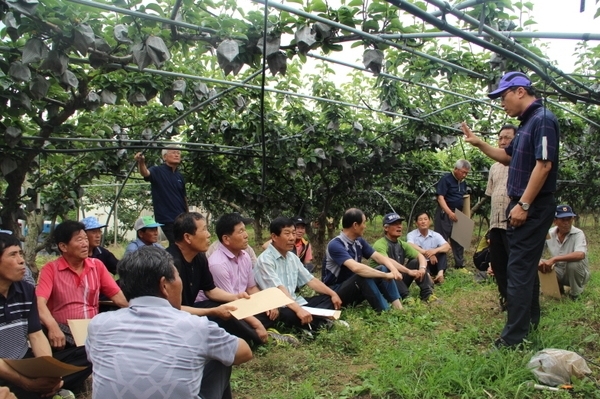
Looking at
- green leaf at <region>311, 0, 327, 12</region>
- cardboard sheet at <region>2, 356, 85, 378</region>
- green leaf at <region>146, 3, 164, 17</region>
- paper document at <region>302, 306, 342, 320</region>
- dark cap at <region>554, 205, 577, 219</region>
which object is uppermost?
green leaf at <region>311, 0, 327, 12</region>

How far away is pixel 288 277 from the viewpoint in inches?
171

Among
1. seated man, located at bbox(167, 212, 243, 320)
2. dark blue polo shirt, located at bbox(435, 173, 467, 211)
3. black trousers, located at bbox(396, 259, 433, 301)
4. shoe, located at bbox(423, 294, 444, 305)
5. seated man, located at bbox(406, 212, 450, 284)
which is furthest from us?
dark blue polo shirt, located at bbox(435, 173, 467, 211)

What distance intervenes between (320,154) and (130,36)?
3.82 meters

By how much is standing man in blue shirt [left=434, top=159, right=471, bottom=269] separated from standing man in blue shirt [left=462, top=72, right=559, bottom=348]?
3.65m

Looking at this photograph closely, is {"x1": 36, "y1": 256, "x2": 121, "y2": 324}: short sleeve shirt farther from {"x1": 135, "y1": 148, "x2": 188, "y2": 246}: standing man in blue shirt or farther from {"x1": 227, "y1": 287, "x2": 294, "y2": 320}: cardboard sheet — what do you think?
{"x1": 135, "y1": 148, "x2": 188, "y2": 246}: standing man in blue shirt

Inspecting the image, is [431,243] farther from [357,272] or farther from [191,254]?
[191,254]

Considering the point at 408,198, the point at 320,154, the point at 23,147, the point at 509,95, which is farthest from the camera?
the point at 408,198

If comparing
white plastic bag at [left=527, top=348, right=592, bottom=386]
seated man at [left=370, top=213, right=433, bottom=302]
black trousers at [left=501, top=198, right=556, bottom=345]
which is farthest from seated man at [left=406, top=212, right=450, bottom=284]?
white plastic bag at [left=527, top=348, right=592, bottom=386]

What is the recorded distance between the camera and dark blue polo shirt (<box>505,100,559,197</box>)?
9.50 feet

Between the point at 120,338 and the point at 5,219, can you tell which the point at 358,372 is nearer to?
the point at 120,338

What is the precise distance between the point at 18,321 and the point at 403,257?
3.75 m

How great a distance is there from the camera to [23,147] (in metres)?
4.39

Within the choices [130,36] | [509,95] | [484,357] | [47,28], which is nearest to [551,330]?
[484,357]

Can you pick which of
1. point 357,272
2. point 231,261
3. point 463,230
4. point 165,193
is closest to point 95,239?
point 165,193
